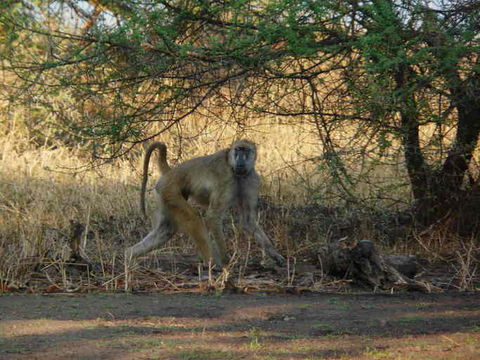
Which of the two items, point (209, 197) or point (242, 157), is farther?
point (209, 197)

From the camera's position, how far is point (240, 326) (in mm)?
4770

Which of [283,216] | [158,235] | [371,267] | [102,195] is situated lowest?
[371,267]

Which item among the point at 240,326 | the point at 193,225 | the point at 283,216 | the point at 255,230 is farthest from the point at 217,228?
the point at 240,326

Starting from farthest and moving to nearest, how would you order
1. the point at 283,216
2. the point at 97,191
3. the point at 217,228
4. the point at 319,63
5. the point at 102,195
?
the point at 97,191 → the point at 102,195 → the point at 283,216 → the point at 217,228 → the point at 319,63

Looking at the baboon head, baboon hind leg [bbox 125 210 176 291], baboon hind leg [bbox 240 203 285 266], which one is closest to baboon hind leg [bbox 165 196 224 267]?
baboon hind leg [bbox 125 210 176 291]

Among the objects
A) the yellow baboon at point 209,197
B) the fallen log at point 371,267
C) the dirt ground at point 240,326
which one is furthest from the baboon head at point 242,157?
Result: the dirt ground at point 240,326

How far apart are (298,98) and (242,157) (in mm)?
1006

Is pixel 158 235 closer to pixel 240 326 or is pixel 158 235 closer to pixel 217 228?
pixel 217 228

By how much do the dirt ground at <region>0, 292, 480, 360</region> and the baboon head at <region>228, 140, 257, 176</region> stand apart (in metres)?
1.78

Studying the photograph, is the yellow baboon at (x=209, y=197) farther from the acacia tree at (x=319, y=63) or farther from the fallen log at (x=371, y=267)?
the fallen log at (x=371, y=267)

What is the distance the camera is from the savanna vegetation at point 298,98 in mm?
6496

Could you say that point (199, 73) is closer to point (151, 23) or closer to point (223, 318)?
point (151, 23)

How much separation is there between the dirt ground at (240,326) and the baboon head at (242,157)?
1.78m

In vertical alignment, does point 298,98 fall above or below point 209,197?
above
